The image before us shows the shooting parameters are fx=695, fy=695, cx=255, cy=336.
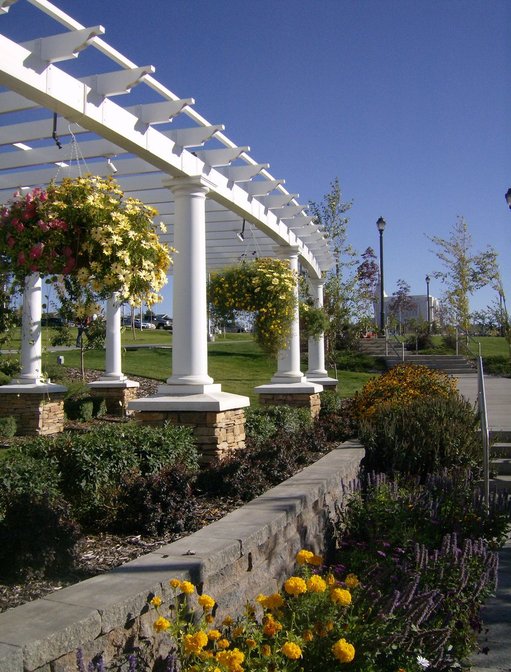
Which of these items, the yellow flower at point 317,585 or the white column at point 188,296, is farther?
the white column at point 188,296

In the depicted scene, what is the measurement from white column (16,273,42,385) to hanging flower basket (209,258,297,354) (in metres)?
2.89

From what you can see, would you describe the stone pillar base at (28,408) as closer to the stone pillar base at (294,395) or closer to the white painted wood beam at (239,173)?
the stone pillar base at (294,395)

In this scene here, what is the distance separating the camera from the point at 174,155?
22.1 feet

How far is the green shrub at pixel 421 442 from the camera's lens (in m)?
6.93

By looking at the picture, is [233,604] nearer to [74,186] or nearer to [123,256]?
[123,256]

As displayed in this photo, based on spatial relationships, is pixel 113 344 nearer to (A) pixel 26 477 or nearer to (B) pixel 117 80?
(B) pixel 117 80

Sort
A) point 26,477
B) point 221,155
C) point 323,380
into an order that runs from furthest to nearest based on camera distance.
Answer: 1. point 323,380
2. point 221,155
3. point 26,477

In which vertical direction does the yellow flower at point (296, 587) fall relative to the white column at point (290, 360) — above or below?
below

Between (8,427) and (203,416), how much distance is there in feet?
15.7

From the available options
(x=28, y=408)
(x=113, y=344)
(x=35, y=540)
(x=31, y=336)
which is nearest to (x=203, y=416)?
(x=35, y=540)

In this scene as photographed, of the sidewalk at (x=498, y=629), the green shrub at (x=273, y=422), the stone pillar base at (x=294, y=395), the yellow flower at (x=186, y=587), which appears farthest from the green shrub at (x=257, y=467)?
the stone pillar base at (x=294, y=395)

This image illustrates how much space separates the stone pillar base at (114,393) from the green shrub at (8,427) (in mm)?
2891

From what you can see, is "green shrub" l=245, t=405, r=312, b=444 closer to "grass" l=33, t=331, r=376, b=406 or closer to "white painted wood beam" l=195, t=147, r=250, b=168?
"white painted wood beam" l=195, t=147, r=250, b=168

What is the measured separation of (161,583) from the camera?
2715 mm
